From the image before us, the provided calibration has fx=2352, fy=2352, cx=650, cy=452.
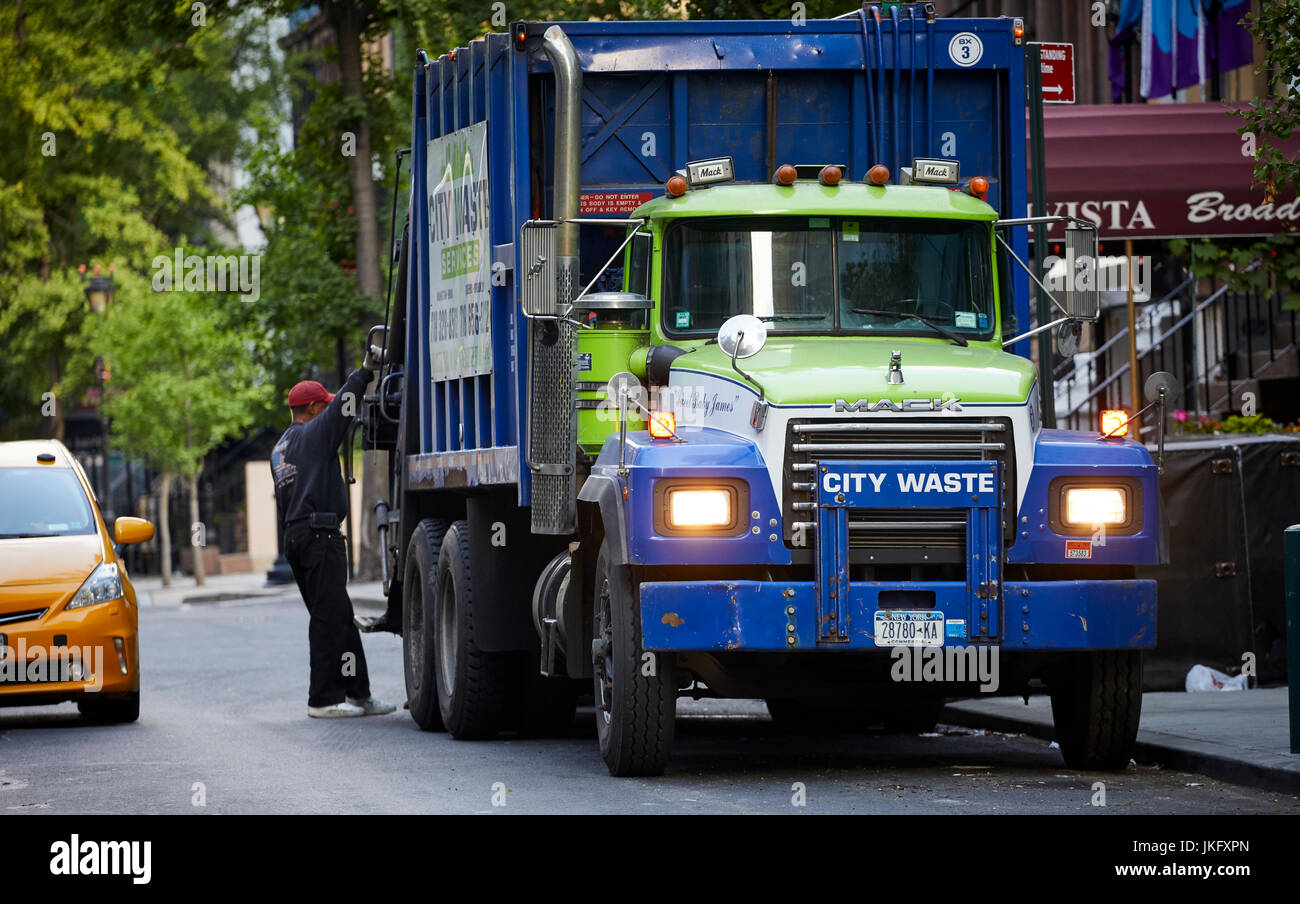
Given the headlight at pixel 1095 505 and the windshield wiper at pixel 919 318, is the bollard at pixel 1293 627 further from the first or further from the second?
the windshield wiper at pixel 919 318

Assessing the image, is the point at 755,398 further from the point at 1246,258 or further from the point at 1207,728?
the point at 1246,258

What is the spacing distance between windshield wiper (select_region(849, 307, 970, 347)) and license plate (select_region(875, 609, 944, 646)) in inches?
67.9

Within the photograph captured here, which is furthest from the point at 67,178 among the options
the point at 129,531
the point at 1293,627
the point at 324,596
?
the point at 1293,627

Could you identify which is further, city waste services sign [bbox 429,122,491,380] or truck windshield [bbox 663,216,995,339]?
city waste services sign [bbox 429,122,491,380]

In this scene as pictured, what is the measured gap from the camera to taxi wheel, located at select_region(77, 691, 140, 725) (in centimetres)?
1523

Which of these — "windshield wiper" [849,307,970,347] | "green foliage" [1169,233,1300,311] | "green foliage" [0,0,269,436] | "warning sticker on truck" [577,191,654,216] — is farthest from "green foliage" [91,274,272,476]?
"windshield wiper" [849,307,970,347]

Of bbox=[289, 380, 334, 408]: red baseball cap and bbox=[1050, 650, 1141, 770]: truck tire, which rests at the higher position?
bbox=[289, 380, 334, 408]: red baseball cap

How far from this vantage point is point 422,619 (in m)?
14.6

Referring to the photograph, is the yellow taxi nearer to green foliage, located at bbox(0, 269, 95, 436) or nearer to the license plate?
the license plate

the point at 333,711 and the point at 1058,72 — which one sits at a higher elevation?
the point at 1058,72

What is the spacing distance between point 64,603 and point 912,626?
6.54 m

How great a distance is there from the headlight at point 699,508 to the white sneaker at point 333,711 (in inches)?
227
